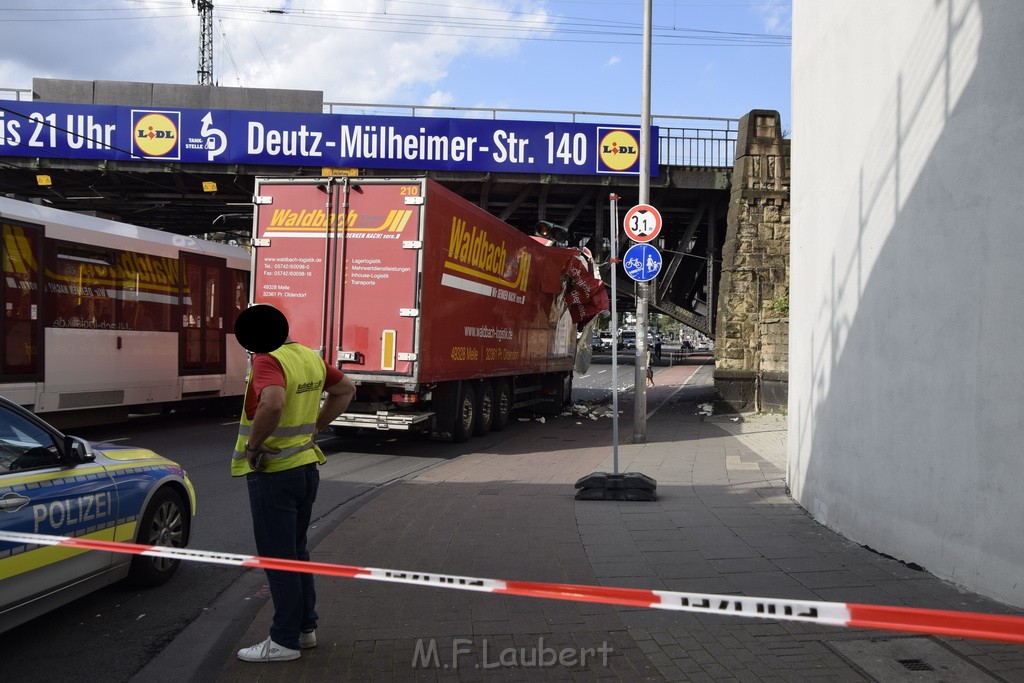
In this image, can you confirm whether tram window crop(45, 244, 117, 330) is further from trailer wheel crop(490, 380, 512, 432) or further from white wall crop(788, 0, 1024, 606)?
white wall crop(788, 0, 1024, 606)

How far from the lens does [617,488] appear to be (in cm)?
876

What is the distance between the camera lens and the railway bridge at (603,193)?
61.6ft

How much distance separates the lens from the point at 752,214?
62.1 feet

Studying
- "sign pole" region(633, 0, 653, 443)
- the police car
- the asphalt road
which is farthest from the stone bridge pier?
the police car

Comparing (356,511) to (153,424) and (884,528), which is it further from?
(153,424)

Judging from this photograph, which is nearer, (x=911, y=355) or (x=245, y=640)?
(x=245, y=640)

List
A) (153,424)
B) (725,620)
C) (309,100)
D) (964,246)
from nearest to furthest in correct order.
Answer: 1. (725,620)
2. (964,246)
3. (153,424)
4. (309,100)

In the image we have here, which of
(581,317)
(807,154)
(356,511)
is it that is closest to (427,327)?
(356,511)

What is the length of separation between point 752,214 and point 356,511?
13.5 metres

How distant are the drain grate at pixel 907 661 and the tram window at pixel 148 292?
12.5 meters

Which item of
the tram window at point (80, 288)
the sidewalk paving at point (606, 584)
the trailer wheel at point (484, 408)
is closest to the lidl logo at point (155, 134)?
the tram window at point (80, 288)

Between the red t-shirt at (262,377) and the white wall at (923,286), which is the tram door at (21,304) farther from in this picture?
the white wall at (923,286)

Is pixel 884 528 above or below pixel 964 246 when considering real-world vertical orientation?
below

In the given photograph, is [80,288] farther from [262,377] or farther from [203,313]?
[262,377]
